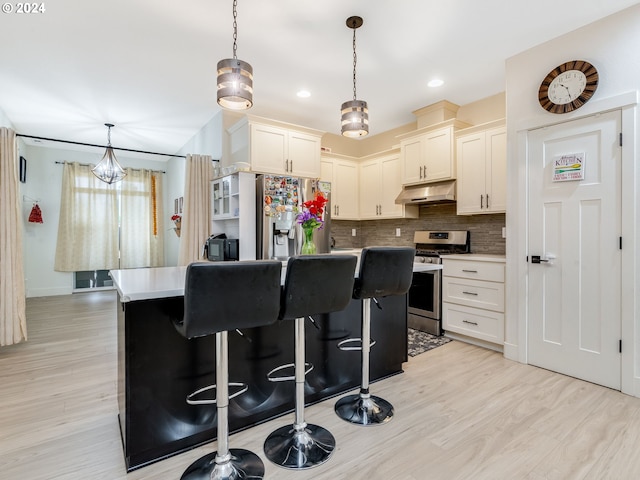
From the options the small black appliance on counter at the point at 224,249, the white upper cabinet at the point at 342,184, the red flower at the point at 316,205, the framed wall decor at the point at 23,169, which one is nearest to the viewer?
the red flower at the point at 316,205

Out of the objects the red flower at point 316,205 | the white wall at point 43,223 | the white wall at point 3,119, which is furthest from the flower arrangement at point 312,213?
the white wall at point 43,223

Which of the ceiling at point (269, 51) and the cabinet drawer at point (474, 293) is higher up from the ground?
the ceiling at point (269, 51)

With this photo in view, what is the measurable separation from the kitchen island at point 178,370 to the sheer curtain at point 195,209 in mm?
2033

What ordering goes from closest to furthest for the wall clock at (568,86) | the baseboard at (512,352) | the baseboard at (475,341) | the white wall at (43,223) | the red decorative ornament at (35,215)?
the wall clock at (568,86), the baseboard at (512,352), the baseboard at (475,341), the red decorative ornament at (35,215), the white wall at (43,223)

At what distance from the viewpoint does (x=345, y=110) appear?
8.17 feet

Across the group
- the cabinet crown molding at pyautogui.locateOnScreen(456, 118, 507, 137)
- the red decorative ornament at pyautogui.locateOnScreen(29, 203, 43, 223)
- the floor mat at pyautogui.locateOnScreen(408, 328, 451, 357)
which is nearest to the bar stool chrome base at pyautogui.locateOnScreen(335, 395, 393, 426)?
the floor mat at pyautogui.locateOnScreen(408, 328, 451, 357)

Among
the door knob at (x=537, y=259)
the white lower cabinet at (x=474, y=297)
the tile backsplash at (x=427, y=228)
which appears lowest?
the white lower cabinet at (x=474, y=297)

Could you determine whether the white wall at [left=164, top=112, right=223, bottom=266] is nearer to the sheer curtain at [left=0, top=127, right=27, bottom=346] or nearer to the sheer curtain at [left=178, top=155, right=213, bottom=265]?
the sheer curtain at [left=178, top=155, right=213, bottom=265]

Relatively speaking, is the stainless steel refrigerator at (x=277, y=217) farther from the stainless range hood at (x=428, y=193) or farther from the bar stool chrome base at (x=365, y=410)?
the bar stool chrome base at (x=365, y=410)

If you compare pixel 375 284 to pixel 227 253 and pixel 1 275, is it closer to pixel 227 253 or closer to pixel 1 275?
pixel 227 253

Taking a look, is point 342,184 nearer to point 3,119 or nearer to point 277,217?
point 277,217

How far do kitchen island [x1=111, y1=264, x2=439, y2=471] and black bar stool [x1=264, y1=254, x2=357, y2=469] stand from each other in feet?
1.02

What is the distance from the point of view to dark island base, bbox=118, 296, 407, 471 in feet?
5.21
